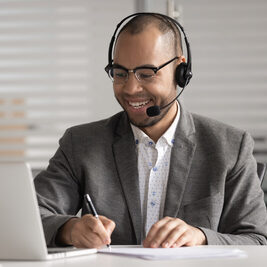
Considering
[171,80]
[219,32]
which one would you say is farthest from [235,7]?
[171,80]

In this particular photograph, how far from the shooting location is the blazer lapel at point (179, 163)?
1801mm

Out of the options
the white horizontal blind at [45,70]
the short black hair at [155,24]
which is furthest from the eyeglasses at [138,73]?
the white horizontal blind at [45,70]

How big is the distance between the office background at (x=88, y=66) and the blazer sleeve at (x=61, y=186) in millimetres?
1661

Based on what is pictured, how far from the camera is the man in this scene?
71.1 inches

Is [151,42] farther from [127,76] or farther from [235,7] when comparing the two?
[235,7]

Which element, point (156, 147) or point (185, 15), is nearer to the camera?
point (156, 147)

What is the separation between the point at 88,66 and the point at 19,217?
2.60m

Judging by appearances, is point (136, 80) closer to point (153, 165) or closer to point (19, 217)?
point (153, 165)

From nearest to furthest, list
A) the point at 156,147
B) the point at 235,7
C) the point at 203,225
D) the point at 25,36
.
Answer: the point at 203,225 < the point at 156,147 < the point at 235,7 < the point at 25,36

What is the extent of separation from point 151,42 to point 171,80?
0.14 m

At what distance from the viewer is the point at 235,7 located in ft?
11.6

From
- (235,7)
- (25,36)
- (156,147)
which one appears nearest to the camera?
(156,147)

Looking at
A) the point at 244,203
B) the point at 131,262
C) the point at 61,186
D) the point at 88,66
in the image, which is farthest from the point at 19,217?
the point at 88,66

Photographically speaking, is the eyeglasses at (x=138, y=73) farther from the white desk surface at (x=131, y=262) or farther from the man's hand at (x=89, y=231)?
the white desk surface at (x=131, y=262)
